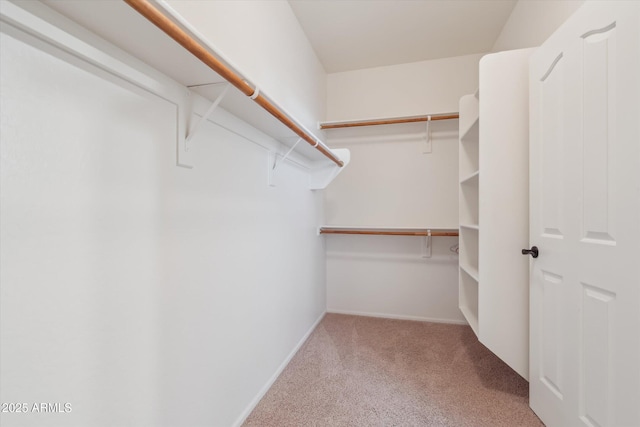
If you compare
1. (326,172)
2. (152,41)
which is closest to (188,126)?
(152,41)

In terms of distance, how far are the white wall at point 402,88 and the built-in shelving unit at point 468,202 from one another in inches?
26.1

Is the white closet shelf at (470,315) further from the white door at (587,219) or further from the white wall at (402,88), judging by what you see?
the white wall at (402,88)

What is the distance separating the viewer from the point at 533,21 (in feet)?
5.90

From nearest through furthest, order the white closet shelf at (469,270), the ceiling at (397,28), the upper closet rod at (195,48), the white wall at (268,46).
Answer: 1. the upper closet rod at (195,48)
2. the white wall at (268,46)
3. the white closet shelf at (469,270)
4. the ceiling at (397,28)

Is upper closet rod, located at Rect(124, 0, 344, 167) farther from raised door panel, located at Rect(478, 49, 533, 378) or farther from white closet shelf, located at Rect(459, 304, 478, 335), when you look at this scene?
white closet shelf, located at Rect(459, 304, 478, 335)

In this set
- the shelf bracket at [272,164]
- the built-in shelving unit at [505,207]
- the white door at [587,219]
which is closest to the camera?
the white door at [587,219]

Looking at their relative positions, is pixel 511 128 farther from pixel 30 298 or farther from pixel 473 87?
pixel 30 298

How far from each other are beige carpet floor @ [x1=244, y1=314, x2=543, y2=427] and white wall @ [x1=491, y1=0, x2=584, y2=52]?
2.03 m

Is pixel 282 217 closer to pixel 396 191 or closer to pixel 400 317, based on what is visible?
pixel 396 191

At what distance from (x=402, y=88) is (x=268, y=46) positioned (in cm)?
157

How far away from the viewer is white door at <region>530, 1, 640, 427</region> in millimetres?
952

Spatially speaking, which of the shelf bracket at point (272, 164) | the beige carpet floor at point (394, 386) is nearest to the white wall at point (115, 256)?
the shelf bracket at point (272, 164)

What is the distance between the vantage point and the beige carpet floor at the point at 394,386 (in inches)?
57.8

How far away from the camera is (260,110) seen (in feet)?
4.15
